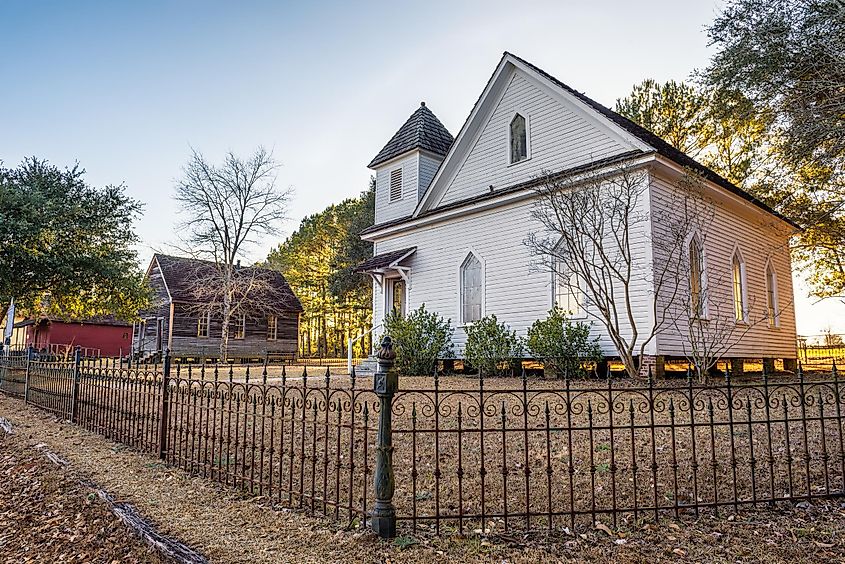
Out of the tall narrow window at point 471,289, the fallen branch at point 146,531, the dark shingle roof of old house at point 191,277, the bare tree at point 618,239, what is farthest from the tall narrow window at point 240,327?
the fallen branch at point 146,531

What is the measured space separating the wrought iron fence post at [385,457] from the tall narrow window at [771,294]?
1578 cm

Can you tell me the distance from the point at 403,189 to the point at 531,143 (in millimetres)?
6148

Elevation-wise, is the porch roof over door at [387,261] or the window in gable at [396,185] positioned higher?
the window in gable at [396,185]

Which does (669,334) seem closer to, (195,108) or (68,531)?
(68,531)

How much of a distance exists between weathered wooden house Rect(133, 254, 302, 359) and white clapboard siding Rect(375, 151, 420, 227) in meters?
13.8

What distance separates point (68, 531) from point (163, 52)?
413 inches

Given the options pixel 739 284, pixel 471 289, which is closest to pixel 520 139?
pixel 471 289

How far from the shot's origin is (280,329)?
3616 cm

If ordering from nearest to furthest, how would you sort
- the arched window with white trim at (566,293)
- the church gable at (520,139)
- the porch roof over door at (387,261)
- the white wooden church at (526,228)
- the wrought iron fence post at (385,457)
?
1. the wrought iron fence post at (385,457)
2. the white wooden church at (526,228)
3. the arched window with white trim at (566,293)
4. the church gable at (520,139)
5. the porch roof over door at (387,261)

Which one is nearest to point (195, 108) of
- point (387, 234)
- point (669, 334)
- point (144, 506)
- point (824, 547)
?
point (387, 234)

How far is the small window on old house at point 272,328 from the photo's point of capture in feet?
116

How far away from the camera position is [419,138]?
19.1m

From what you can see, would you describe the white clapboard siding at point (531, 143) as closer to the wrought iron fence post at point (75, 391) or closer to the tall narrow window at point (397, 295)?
the tall narrow window at point (397, 295)

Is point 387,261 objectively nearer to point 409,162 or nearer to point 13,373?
point 409,162
